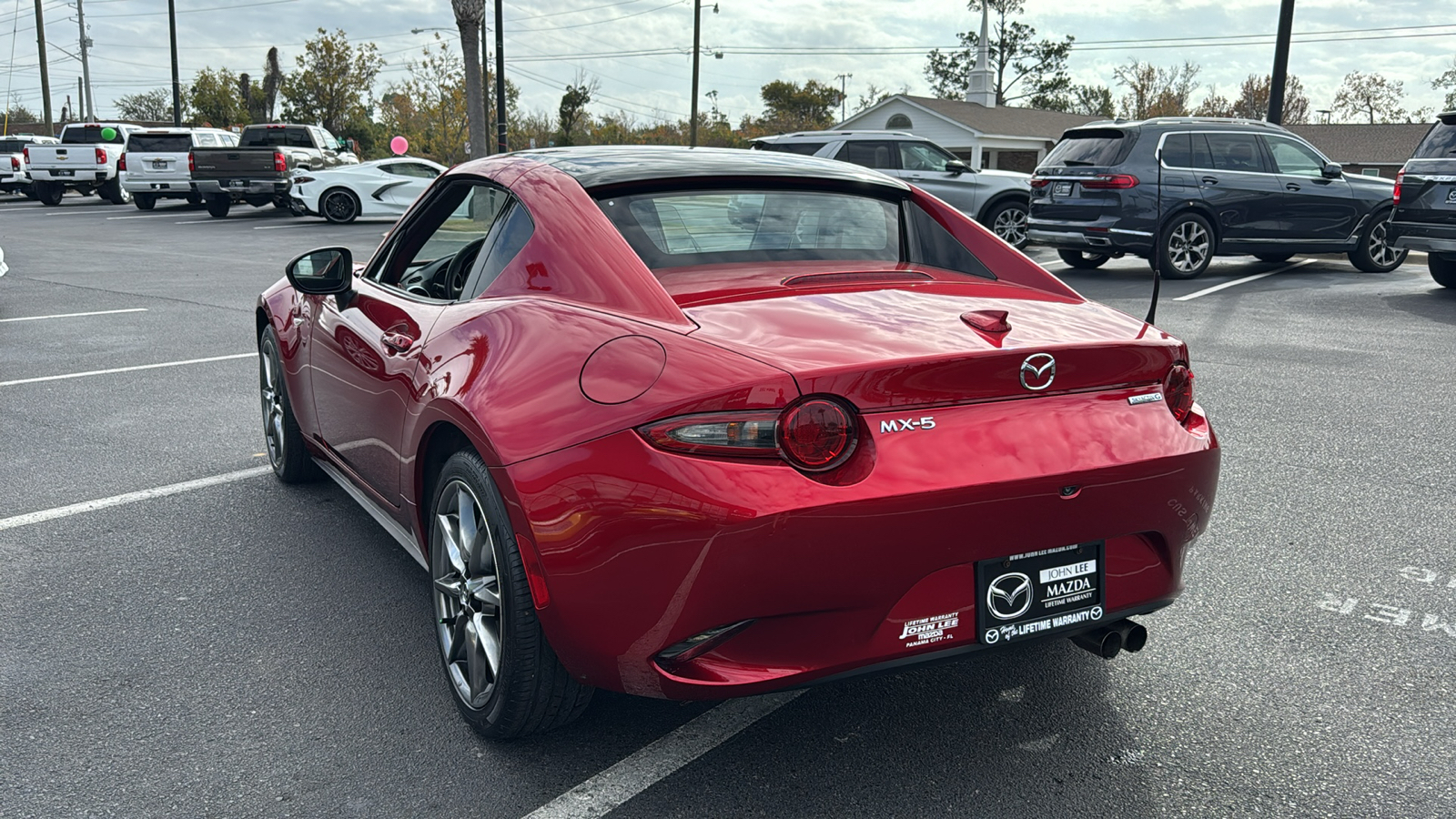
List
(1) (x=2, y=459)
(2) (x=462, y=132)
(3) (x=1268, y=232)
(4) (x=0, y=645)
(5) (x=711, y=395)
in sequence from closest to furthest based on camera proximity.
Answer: (5) (x=711, y=395), (4) (x=0, y=645), (1) (x=2, y=459), (3) (x=1268, y=232), (2) (x=462, y=132)

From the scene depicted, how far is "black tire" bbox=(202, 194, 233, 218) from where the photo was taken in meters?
26.3

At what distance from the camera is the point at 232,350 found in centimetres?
876

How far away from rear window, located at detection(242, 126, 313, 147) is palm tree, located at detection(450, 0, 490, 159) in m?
5.32

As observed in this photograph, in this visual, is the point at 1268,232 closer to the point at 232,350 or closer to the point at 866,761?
the point at 232,350

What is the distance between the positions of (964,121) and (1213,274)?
36158 millimetres

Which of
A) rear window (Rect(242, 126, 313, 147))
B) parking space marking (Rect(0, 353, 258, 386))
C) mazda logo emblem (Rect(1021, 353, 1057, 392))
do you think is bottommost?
parking space marking (Rect(0, 353, 258, 386))

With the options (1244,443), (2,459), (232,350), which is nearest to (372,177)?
(232,350)

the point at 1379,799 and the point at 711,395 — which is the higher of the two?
the point at 711,395

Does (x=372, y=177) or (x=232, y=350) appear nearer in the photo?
(x=232, y=350)

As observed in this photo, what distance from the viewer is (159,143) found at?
27531mm

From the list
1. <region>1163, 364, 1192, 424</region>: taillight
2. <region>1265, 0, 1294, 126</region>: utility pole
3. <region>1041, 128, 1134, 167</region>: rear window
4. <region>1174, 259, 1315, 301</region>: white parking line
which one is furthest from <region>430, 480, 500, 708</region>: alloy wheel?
<region>1265, 0, 1294, 126</region>: utility pole

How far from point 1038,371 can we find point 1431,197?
35.7 feet

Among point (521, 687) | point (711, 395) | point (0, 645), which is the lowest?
point (0, 645)

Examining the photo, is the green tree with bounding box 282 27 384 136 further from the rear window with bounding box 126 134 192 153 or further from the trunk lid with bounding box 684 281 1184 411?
the trunk lid with bounding box 684 281 1184 411
